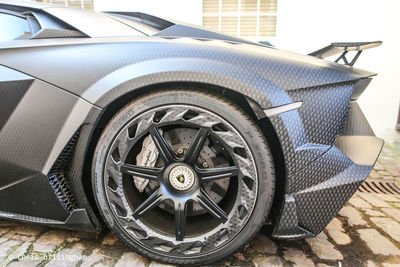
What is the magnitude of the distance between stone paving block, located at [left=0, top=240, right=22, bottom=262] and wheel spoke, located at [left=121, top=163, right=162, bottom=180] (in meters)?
0.80

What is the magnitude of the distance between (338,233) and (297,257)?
0.40 metres

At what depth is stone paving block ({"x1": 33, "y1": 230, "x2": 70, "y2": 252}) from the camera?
1535 mm

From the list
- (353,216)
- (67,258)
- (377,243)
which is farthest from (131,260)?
(353,216)

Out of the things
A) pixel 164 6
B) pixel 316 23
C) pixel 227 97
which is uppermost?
pixel 164 6

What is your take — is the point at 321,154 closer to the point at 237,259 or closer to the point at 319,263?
the point at 319,263

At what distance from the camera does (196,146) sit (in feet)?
4.35

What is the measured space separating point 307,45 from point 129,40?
391cm

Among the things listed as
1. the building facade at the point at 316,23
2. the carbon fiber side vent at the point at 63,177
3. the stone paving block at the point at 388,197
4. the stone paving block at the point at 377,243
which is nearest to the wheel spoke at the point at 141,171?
the carbon fiber side vent at the point at 63,177

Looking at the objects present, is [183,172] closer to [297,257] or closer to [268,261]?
[268,261]

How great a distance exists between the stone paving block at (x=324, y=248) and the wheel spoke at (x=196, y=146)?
874mm

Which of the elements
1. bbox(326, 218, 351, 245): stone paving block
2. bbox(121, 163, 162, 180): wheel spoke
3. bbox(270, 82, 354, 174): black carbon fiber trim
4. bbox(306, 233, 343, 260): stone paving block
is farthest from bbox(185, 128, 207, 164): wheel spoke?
bbox(326, 218, 351, 245): stone paving block

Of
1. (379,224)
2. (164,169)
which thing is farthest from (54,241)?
(379,224)

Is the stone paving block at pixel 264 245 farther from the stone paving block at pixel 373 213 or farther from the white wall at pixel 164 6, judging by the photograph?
the white wall at pixel 164 6

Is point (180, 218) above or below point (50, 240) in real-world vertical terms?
above
